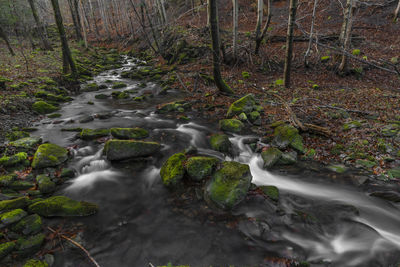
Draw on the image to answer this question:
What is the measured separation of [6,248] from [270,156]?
6275 millimetres

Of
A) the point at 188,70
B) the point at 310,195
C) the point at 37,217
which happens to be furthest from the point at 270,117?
the point at 188,70

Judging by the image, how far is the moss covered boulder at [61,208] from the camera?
439 cm

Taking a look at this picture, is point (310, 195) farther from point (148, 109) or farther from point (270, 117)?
point (148, 109)

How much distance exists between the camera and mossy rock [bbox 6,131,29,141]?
6.85 meters

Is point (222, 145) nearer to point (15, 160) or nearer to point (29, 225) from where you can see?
point (29, 225)

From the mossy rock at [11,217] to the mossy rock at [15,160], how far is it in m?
2.24

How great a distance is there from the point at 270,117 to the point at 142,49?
83.7 feet

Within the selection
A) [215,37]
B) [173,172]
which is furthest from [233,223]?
[215,37]

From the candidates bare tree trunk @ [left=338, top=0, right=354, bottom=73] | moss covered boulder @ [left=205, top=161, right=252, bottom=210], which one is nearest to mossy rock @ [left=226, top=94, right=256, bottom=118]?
moss covered boulder @ [left=205, top=161, right=252, bottom=210]

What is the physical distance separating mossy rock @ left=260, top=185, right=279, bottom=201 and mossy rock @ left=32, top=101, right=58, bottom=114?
10.3 m

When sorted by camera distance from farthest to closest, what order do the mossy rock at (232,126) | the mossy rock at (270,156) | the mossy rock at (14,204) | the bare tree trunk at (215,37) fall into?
the bare tree trunk at (215,37) → the mossy rock at (232,126) → the mossy rock at (270,156) → the mossy rock at (14,204)

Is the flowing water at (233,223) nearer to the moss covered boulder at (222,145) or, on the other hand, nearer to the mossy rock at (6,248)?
A: the moss covered boulder at (222,145)

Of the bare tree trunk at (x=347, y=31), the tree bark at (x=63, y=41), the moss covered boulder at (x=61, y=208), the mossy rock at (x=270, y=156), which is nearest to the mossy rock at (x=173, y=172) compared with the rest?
the moss covered boulder at (x=61, y=208)

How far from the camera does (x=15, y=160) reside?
18.7 feet
